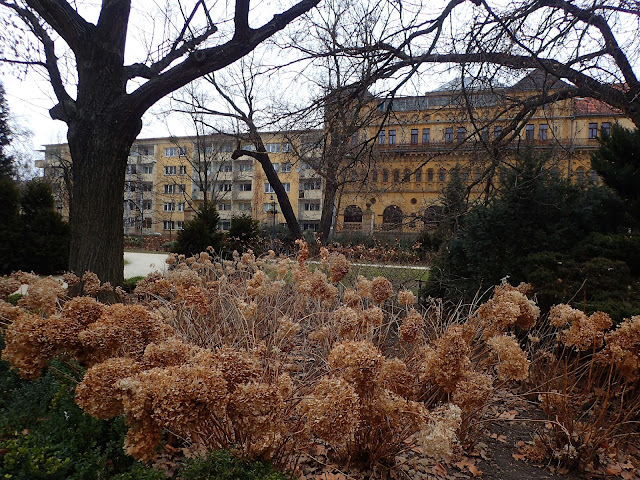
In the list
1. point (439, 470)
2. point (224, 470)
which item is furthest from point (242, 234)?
point (224, 470)

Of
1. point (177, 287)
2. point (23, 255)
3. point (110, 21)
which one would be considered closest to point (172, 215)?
point (23, 255)

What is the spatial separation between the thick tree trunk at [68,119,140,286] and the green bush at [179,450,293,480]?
4.46 metres

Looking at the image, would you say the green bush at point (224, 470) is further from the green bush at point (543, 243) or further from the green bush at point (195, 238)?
the green bush at point (195, 238)

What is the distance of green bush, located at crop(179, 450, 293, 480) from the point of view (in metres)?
1.58

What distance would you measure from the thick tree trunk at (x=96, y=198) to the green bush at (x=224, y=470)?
446cm

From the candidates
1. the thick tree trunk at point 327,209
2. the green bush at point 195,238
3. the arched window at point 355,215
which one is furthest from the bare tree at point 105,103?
the arched window at point 355,215

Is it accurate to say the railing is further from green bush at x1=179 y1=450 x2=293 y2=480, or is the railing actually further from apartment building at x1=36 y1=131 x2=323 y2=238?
apartment building at x1=36 y1=131 x2=323 y2=238

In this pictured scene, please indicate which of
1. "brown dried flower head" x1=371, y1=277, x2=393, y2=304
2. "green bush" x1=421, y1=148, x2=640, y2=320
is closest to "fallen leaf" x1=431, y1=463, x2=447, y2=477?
"brown dried flower head" x1=371, y1=277, x2=393, y2=304

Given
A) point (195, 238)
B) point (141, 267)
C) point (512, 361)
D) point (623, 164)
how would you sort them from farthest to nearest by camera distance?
1. point (141, 267)
2. point (195, 238)
3. point (623, 164)
4. point (512, 361)

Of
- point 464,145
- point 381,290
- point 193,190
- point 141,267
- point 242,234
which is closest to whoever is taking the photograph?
point 381,290

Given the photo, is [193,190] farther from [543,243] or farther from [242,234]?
[543,243]

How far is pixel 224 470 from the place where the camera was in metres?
1.59

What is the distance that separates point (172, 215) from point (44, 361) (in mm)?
51860

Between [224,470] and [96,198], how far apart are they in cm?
495
